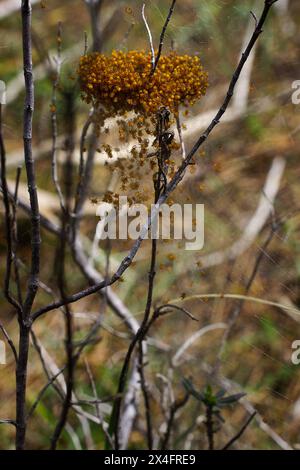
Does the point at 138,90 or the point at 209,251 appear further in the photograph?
the point at 209,251

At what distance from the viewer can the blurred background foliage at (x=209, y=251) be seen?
3.49ft

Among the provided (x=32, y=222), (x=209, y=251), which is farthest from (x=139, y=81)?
(x=209, y=251)

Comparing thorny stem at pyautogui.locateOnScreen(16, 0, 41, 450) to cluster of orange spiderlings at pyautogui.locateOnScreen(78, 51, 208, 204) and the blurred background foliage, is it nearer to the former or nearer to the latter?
cluster of orange spiderlings at pyautogui.locateOnScreen(78, 51, 208, 204)

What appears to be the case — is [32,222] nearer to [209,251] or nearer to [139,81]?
[139,81]

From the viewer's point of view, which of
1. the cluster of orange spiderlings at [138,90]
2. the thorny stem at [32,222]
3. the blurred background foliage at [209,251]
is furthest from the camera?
the blurred background foliage at [209,251]

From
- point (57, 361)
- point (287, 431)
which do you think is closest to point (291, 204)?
point (287, 431)

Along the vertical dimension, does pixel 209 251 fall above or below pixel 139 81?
below

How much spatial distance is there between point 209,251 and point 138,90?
882 millimetres

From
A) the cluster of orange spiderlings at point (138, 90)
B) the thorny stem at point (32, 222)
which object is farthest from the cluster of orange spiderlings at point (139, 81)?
the thorny stem at point (32, 222)

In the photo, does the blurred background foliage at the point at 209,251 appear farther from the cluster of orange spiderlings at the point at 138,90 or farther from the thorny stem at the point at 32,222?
the thorny stem at the point at 32,222

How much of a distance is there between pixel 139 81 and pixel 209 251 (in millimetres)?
887

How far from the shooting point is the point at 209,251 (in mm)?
1526

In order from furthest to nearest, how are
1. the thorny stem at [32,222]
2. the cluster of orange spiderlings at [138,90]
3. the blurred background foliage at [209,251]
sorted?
the blurred background foliage at [209,251] → the cluster of orange spiderlings at [138,90] → the thorny stem at [32,222]

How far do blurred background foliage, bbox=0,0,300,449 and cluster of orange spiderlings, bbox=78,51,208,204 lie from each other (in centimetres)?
8
